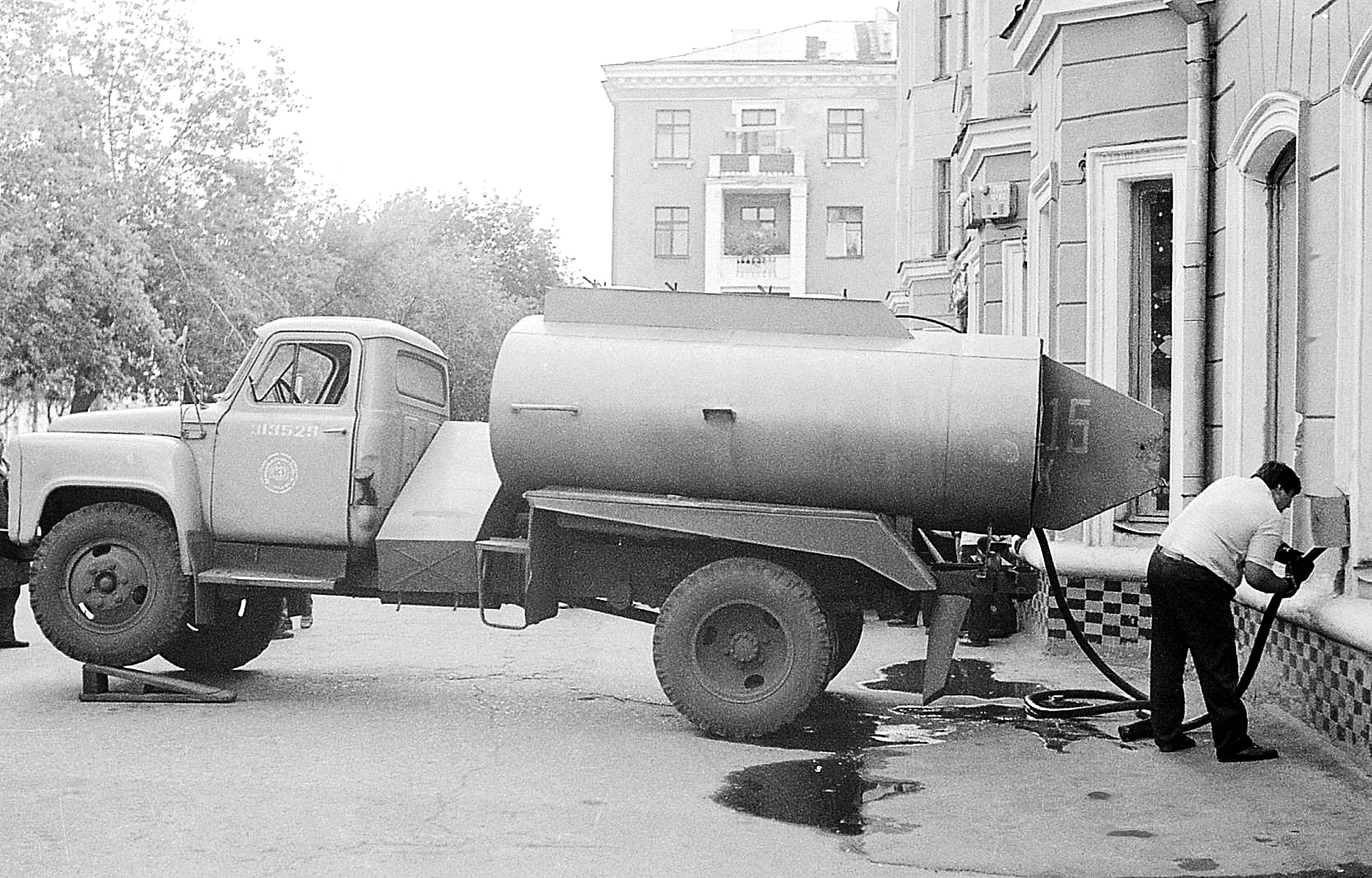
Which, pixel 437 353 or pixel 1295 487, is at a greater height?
pixel 437 353

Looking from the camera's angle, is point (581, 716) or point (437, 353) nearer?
point (581, 716)

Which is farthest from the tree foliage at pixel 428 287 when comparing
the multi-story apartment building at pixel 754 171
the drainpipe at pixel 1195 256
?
the drainpipe at pixel 1195 256

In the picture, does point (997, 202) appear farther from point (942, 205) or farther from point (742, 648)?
point (942, 205)

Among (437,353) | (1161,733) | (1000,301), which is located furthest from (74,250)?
(1161,733)

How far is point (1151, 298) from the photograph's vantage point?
1222cm

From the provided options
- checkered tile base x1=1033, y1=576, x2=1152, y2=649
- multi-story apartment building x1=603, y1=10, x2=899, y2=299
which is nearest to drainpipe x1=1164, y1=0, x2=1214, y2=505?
checkered tile base x1=1033, y1=576, x2=1152, y2=649

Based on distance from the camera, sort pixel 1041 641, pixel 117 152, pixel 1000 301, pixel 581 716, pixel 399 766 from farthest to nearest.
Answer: pixel 117 152
pixel 1000 301
pixel 1041 641
pixel 581 716
pixel 399 766

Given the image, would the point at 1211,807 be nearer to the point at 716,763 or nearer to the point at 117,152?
the point at 716,763

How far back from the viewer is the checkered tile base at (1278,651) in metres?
8.07

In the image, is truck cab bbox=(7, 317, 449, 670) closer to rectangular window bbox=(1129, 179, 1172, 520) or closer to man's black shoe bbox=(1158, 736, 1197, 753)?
man's black shoe bbox=(1158, 736, 1197, 753)

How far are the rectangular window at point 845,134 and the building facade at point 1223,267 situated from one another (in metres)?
45.3

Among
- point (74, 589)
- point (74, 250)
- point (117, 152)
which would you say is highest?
point (117, 152)

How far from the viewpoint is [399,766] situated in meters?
8.29

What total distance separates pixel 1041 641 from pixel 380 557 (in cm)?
530
